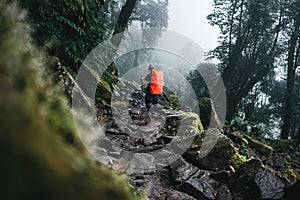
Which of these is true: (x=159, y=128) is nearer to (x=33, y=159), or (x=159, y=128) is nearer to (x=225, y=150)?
(x=225, y=150)

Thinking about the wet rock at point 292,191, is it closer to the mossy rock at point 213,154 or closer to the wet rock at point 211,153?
the mossy rock at point 213,154

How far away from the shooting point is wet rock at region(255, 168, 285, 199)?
6.20 m

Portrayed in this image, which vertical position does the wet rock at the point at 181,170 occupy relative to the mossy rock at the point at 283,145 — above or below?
below

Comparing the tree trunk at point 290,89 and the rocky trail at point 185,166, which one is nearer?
the rocky trail at point 185,166

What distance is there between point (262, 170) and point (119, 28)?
30.8 ft

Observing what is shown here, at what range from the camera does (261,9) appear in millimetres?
22984

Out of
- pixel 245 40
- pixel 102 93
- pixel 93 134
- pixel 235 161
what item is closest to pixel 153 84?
pixel 102 93

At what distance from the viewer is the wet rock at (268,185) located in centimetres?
620

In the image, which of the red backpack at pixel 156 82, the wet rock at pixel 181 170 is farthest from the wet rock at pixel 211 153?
the red backpack at pixel 156 82

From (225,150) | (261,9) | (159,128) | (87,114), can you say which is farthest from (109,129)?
(261,9)

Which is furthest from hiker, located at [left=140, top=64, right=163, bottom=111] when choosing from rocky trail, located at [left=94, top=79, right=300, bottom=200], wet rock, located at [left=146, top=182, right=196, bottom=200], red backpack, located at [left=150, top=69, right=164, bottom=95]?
wet rock, located at [left=146, top=182, right=196, bottom=200]

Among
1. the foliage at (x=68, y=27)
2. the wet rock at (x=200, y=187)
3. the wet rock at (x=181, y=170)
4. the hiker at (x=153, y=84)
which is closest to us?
the wet rock at (x=200, y=187)

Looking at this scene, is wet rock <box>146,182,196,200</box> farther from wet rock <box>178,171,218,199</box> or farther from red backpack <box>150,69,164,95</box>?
red backpack <box>150,69,164,95</box>

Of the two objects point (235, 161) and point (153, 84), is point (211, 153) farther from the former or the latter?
point (153, 84)
